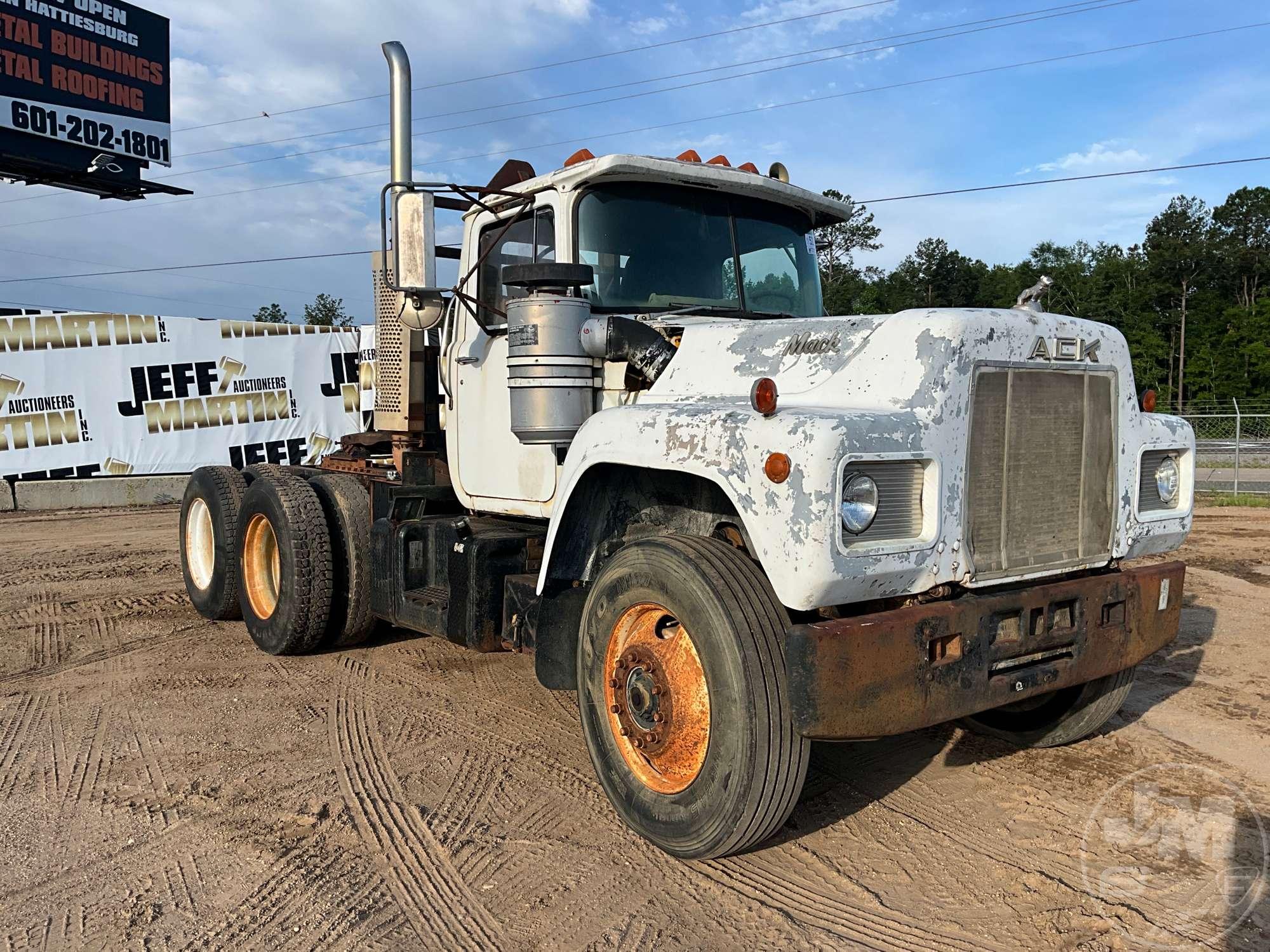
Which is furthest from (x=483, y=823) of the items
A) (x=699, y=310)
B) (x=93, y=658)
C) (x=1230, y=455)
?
(x=1230, y=455)

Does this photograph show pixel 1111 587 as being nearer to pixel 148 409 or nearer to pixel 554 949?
pixel 554 949

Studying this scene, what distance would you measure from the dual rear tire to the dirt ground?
0.88 ft

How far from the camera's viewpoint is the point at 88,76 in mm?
20281

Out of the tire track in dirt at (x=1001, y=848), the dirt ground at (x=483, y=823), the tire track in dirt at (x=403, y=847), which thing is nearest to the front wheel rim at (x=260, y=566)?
the dirt ground at (x=483, y=823)

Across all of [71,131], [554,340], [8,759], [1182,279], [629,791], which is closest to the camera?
[629,791]

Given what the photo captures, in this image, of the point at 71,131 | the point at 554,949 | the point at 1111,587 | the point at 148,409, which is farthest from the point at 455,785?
the point at 71,131

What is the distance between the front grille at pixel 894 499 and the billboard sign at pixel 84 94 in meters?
21.4

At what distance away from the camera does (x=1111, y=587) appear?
368 centimetres

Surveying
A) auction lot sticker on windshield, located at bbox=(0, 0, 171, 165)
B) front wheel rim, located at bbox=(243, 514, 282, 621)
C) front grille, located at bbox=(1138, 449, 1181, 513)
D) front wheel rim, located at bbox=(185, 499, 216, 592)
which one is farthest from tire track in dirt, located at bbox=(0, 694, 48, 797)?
auction lot sticker on windshield, located at bbox=(0, 0, 171, 165)

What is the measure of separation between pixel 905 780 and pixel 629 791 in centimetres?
135

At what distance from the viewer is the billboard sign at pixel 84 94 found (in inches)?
752

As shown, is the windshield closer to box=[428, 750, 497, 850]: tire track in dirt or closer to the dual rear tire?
box=[428, 750, 497, 850]: tire track in dirt

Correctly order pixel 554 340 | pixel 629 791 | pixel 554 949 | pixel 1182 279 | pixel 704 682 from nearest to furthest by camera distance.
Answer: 1. pixel 554 949
2. pixel 704 682
3. pixel 629 791
4. pixel 554 340
5. pixel 1182 279

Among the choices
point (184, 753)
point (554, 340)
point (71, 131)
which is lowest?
point (184, 753)
